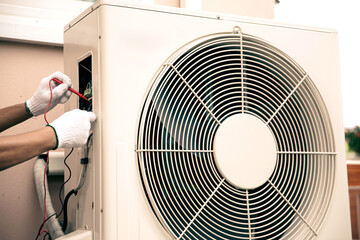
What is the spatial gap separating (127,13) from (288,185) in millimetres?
650

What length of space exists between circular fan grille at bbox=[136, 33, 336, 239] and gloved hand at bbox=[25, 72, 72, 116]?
0.84 ft

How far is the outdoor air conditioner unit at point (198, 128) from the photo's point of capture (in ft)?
3.07

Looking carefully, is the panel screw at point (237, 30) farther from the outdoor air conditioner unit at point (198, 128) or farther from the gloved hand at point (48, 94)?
the gloved hand at point (48, 94)

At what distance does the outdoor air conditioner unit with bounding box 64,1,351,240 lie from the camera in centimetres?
94

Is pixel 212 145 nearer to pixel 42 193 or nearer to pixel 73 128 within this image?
pixel 73 128

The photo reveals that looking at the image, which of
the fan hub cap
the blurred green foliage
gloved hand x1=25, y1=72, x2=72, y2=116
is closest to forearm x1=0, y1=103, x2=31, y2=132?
gloved hand x1=25, y1=72, x2=72, y2=116

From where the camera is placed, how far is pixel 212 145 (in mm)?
1005

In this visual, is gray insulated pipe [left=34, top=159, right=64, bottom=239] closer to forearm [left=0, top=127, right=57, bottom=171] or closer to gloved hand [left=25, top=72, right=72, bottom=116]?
gloved hand [left=25, top=72, right=72, bottom=116]

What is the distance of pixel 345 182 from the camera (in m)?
1.16

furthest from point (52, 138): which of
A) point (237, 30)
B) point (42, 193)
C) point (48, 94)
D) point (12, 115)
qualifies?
point (237, 30)

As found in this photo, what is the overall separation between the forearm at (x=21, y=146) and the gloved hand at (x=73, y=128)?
3cm

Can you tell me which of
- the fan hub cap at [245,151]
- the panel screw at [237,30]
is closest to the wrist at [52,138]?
the fan hub cap at [245,151]

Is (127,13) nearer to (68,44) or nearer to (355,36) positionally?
(68,44)

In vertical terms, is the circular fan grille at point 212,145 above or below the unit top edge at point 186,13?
below
